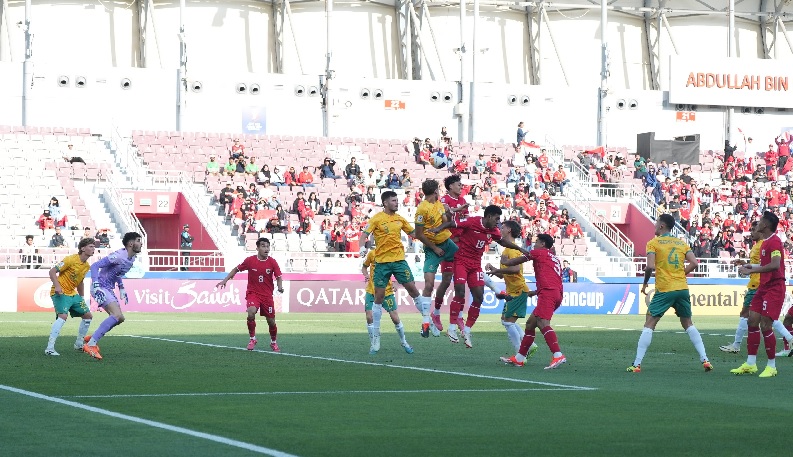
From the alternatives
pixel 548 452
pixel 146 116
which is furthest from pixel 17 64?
pixel 548 452

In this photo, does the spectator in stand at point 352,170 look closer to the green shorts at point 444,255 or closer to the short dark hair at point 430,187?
the green shorts at point 444,255

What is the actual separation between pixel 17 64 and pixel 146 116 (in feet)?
17.0

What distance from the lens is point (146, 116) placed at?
Answer: 51.8 m

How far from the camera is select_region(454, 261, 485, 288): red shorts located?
1997 cm

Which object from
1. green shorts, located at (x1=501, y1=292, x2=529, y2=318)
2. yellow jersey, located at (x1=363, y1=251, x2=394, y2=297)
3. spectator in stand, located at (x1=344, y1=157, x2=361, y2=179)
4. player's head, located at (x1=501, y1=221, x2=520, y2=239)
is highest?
spectator in stand, located at (x1=344, y1=157, x2=361, y2=179)

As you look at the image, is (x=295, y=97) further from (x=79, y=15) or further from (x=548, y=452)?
(x=548, y=452)

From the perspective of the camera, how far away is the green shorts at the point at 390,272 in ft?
61.2

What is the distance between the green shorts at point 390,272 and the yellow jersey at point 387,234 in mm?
72

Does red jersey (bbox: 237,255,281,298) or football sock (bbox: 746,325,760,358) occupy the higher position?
red jersey (bbox: 237,255,281,298)

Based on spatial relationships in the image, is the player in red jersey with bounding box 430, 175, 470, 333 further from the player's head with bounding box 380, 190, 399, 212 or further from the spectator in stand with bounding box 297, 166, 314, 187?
the spectator in stand with bounding box 297, 166, 314, 187

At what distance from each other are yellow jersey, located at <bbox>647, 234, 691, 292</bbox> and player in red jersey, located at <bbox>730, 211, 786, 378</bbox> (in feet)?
2.48

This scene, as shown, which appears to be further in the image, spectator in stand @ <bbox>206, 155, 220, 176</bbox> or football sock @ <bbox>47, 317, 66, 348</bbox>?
spectator in stand @ <bbox>206, 155, 220, 176</bbox>

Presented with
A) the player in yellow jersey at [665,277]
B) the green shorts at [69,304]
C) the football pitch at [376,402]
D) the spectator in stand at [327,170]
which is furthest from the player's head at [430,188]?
the spectator in stand at [327,170]

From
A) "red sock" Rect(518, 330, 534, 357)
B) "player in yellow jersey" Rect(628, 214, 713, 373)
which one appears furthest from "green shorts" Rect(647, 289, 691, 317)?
"red sock" Rect(518, 330, 534, 357)
